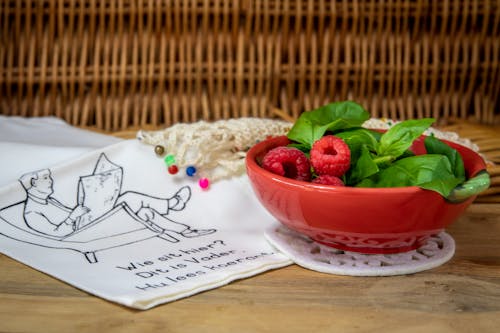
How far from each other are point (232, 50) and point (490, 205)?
0.50 metres

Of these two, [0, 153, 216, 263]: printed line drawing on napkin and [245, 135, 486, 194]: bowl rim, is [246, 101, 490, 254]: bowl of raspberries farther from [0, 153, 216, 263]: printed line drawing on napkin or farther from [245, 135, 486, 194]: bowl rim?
[0, 153, 216, 263]: printed line drawing on napkin

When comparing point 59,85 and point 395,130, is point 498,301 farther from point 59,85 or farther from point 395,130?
point 59,85

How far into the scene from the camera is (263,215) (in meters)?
0.73

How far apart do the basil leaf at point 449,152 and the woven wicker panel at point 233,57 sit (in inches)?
17.9

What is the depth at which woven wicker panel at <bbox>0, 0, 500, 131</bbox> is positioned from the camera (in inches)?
41.2

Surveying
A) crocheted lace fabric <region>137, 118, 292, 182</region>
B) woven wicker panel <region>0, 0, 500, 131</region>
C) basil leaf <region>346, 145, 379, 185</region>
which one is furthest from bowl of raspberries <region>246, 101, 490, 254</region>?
woven wicker panel <region>0, 0, 500, 131</region>

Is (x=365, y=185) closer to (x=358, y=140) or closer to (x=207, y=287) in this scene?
(x=358, y=140)

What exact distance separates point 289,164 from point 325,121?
10 cm

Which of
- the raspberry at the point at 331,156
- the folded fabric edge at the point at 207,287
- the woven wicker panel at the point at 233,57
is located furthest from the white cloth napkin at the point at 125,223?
the woven wicker panel at the point at 233,57

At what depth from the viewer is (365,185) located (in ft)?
1.92

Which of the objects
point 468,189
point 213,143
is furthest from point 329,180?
point 213,143

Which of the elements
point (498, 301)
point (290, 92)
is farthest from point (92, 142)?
point (498, 301)

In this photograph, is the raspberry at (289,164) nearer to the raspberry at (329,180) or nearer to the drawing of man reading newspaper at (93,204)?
the raspberry at (329,180)

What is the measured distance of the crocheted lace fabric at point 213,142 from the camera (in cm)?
78
